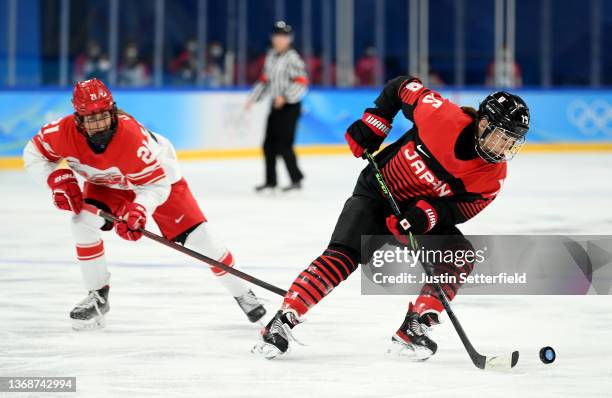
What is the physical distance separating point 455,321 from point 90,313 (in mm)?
1383

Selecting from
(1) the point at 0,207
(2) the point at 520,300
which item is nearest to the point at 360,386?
(2) the point at 520,300

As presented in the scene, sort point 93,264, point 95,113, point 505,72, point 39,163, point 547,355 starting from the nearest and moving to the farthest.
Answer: point 547,355 → point 95,113 → point 39,163 → point 93,264 → point 505,72

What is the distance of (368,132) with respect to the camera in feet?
13.4

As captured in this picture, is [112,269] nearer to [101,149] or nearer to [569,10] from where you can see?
[101,149]

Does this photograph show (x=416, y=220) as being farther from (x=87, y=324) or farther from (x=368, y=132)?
(x=87, y=324)

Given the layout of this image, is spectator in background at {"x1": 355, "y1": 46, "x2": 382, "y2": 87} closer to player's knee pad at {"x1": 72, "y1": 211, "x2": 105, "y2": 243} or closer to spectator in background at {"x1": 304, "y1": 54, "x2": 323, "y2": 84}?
spectator in background at {"x1": 304, "y1": 54, "x2": 323, "y2": 84}

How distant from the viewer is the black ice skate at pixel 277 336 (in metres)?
3.76

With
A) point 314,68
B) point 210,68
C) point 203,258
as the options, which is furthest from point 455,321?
point 314,68

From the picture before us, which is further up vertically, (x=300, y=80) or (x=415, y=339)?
A: (x=300, y=80)

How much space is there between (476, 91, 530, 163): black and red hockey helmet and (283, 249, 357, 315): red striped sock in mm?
582

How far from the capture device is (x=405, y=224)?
148 inches

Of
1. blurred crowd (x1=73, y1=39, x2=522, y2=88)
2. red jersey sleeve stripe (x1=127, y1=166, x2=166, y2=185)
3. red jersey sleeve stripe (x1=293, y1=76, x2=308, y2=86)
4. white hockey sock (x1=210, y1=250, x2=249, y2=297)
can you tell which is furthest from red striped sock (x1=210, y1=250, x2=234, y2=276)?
blurred crowd (x1=73, y1=39, x2=522, y2=88)

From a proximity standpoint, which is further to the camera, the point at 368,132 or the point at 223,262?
the point at 223,262

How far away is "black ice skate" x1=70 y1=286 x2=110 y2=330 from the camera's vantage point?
14.1 ft
